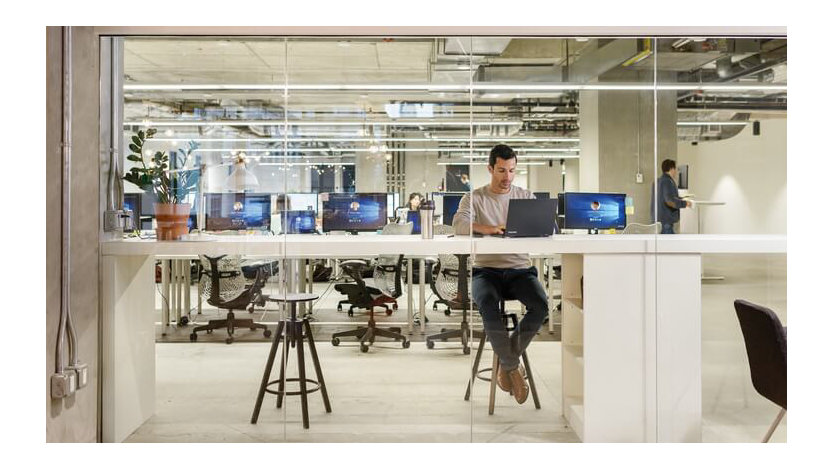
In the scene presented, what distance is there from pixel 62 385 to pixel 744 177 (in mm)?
3974

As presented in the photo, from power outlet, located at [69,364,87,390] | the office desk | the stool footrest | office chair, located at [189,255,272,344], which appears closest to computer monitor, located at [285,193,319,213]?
office chair, located at [189,255,272,344]

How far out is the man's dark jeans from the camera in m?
3.50

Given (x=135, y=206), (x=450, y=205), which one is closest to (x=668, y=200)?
(x=450, y=205)

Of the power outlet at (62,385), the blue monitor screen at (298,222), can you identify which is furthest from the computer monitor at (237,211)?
the power outlet at (62,385)

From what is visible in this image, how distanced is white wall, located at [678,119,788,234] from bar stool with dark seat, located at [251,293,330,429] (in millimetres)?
2420

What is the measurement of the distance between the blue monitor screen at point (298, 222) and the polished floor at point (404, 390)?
0.38 m

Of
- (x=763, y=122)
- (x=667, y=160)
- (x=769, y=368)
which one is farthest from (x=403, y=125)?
(x=769, y=368)

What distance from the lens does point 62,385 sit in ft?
9.64

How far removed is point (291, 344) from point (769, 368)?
101 inches

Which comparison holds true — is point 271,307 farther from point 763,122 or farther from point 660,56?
point 763,122

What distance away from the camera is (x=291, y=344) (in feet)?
11.4

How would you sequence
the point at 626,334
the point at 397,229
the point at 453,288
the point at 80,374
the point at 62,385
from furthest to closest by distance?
1. the point at 397,229
2. the point at 453,288
3. the point at 626,334
4. the point at 80,374
5. the point at 62,385

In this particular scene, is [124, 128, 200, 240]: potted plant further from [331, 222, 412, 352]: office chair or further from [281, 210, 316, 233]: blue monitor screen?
[331, 222, 412, 352]: office chair

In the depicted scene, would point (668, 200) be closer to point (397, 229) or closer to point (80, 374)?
point (397, 229)
